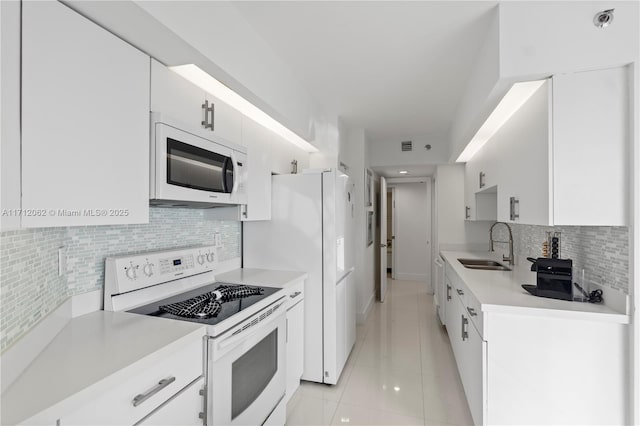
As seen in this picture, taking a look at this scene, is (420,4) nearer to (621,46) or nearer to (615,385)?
(621,46)

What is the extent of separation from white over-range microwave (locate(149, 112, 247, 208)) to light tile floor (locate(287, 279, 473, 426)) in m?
1.65

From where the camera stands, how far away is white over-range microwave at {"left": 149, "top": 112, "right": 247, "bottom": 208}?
141cm

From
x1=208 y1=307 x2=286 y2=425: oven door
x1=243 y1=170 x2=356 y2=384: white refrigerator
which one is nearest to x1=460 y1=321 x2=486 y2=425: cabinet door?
x1=243 y1=170 x2=356 y2=384: white refrigerator

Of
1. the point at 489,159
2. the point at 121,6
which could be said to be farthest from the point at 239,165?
the point at 489,159

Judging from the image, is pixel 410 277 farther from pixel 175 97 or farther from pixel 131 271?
pixel 175 97

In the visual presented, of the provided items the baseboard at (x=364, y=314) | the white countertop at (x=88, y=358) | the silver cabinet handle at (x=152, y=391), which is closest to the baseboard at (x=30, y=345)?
the white countertop at (x=88, y=358)

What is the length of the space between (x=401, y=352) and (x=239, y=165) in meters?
2.50

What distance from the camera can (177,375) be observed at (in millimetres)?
1159

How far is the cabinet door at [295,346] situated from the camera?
2.18 m

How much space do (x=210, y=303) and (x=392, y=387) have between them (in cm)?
175

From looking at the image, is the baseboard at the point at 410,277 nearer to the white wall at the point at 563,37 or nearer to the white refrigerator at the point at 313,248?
the white refrigerator at the point at 313,248

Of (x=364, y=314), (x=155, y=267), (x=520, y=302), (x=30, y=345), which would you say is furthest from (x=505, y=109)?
(x=364, y=314)

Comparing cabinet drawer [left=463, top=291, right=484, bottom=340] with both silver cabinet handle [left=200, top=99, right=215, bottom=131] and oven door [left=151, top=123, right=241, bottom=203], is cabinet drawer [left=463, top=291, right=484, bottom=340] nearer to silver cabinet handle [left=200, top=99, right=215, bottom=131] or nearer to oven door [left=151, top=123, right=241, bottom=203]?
oven door [left=151, top=123, right=241, bottom=203]

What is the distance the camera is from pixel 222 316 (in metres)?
1.44
